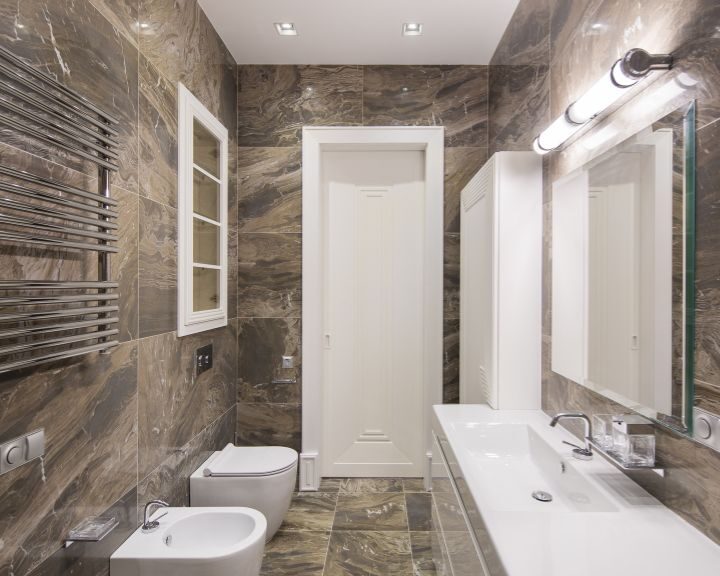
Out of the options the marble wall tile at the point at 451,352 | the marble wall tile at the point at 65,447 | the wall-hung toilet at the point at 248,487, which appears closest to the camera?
the marble wall tile at the point at 65,447

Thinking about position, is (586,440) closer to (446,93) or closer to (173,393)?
(173,393)

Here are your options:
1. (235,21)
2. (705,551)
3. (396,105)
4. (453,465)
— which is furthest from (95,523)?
(396,105)

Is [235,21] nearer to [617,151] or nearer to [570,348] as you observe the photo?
[617,151]

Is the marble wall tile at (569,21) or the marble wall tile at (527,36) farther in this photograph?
the marble wall tile at (527,36)

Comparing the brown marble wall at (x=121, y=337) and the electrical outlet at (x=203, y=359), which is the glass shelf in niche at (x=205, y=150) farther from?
the electrical outlet at (x=203, y=359)

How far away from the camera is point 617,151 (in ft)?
4.00

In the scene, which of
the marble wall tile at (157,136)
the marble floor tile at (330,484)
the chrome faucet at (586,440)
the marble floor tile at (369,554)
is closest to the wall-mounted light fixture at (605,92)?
the chrome faucet at (586,440)

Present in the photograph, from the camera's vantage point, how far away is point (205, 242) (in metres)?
2.30

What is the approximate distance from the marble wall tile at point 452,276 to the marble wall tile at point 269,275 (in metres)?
0.92

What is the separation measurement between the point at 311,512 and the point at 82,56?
7.84ft

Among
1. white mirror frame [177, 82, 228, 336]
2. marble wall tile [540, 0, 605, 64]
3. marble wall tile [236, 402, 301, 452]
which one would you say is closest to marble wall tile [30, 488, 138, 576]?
white mirror frame [177, 82, 228, 336]

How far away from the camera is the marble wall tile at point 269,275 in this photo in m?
2.74

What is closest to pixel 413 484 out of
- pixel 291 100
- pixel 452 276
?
pixel 452 276

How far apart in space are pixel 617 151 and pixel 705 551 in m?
0.98
